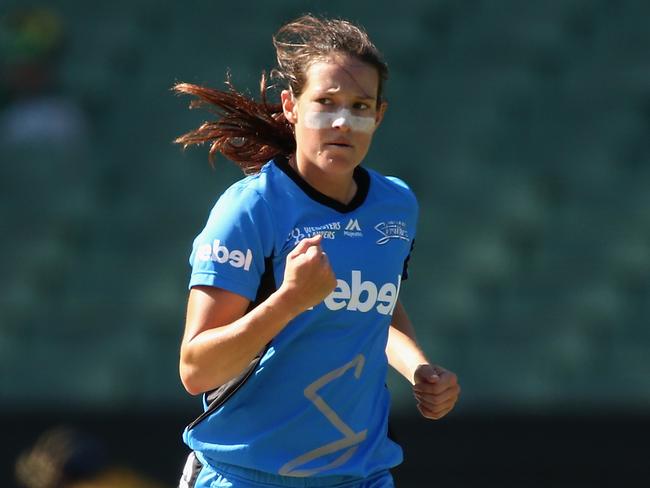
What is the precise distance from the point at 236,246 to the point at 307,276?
0.33 m

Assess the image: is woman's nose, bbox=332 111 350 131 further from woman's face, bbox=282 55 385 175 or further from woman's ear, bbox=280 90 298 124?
woman's ear, bbox=280 90 298 124

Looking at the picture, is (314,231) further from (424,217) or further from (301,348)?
(424,217)

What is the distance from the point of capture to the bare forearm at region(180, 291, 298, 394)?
3.02 metres

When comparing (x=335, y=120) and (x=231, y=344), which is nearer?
(x=231, y=344)

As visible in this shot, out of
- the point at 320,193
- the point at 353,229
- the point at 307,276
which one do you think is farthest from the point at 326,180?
the point at 307,276

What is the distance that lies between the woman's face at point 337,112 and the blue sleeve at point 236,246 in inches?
8.4

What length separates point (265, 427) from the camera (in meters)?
3.34

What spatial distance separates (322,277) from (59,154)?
6535 millimetres

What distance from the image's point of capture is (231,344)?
3.06m

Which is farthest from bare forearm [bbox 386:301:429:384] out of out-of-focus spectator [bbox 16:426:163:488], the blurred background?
the blurred background

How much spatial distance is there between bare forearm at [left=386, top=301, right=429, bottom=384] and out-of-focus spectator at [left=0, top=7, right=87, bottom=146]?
5.82 meters

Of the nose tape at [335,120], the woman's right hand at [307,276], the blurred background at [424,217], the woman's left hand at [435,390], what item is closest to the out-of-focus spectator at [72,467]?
the blurred background at [424,217]

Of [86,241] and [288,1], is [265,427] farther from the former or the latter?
[288,1]

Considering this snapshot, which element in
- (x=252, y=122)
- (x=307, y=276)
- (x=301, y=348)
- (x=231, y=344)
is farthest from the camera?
(x=252, y=122)
